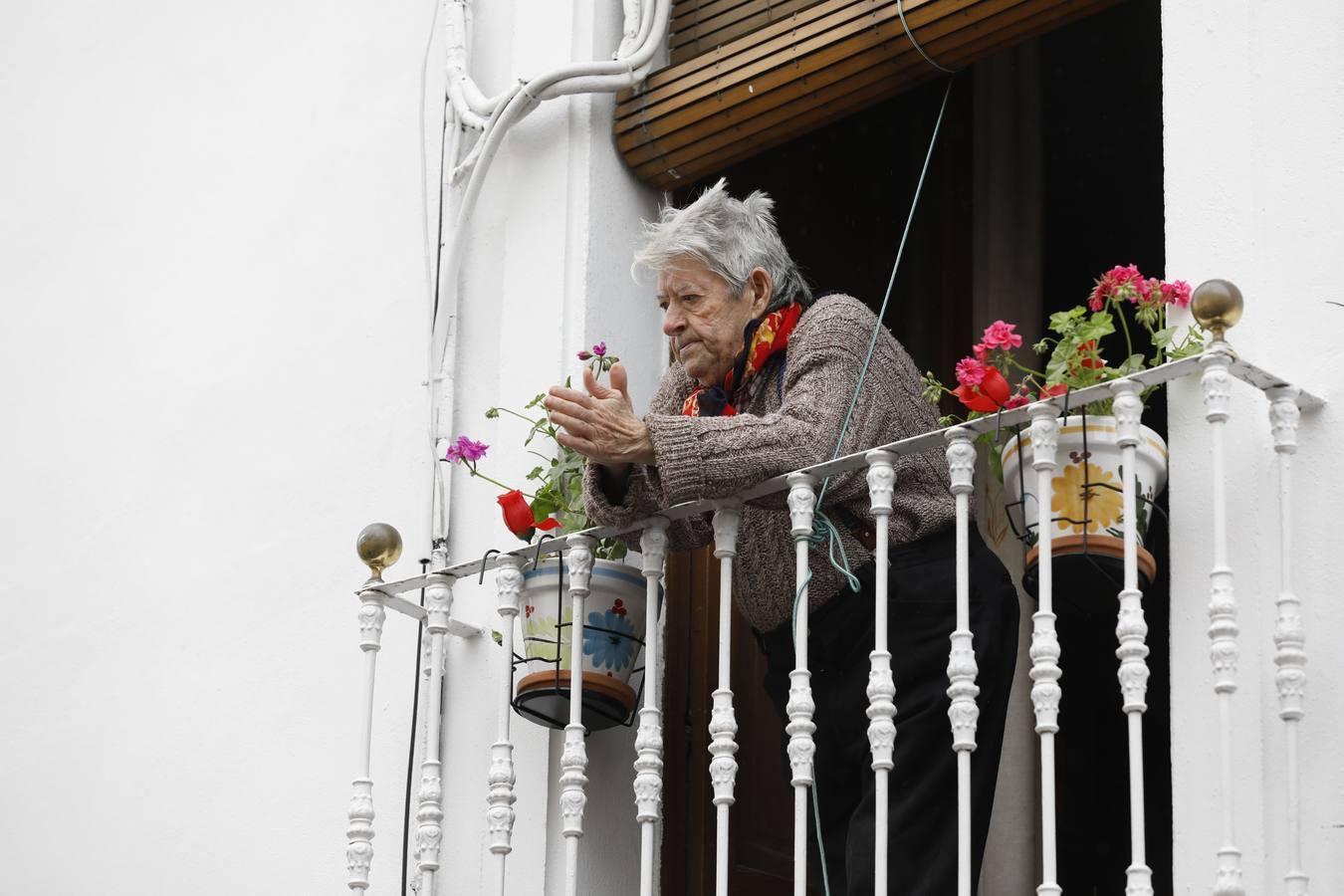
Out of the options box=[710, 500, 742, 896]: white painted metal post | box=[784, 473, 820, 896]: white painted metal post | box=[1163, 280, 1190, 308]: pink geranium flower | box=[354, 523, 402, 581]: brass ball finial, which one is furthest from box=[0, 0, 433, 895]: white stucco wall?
box=[1163, 280, 1190, 308]: pink geranium flower

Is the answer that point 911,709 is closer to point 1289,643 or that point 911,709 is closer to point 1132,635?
point 1132,635

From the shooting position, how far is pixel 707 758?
5031 mm

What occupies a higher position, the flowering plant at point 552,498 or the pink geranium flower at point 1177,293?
the pink geranium flower at point 1177,293

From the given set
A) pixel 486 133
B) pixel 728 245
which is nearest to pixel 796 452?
pixel 728 245

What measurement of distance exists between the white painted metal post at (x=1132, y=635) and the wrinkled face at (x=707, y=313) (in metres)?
0.90

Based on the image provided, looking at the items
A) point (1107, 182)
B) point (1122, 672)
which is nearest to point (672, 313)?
point (1122, 672)

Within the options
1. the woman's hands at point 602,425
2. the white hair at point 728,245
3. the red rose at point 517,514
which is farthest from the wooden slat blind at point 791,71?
the woman's hands at point 602,425

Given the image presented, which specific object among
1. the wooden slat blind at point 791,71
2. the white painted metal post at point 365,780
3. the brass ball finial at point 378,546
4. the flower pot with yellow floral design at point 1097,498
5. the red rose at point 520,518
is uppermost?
the wooden slat blind at point 791,71

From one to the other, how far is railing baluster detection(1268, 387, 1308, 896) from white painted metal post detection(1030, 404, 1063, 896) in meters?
0.36

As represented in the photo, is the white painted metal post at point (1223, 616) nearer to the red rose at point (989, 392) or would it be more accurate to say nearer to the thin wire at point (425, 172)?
the red rose at point (989, 392)

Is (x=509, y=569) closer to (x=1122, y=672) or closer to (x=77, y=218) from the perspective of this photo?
(x=1122, y=672)

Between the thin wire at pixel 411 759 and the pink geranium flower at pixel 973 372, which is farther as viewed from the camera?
the thin wire at pixel 411 759

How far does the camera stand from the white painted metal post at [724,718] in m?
3.99

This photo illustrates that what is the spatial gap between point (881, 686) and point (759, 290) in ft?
3.25
